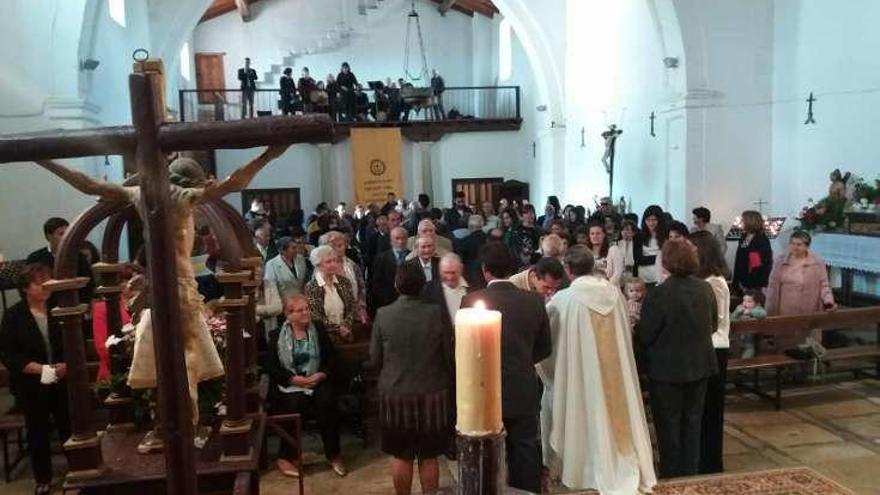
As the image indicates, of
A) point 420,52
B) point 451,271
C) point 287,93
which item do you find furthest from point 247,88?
point 451,271

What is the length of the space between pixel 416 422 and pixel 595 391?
41.6 inches

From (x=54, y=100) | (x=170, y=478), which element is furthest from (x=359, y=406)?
(x=54, y=100)

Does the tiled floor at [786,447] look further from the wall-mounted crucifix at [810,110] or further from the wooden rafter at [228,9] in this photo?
the wooden rafter at [228,9]

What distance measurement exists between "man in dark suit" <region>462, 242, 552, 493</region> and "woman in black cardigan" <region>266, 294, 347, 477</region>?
1636mm

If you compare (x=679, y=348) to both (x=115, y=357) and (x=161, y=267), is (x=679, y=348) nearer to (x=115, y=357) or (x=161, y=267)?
(x=115, y=357)

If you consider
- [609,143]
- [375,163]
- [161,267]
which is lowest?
[161,267]

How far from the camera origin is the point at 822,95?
9.97 meters

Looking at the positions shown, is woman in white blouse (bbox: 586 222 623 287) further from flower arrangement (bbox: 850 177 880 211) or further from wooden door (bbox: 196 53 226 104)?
wooden door (bbox: 196 53 226 104)

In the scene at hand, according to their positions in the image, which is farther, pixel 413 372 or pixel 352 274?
pixel 352 274

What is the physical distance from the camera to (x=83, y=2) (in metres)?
9.27

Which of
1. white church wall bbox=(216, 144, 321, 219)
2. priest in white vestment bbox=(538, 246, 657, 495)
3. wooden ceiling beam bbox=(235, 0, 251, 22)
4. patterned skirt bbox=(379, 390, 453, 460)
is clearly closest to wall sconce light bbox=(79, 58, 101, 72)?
patterned skirt bbox=(379, 390, 453, 460)

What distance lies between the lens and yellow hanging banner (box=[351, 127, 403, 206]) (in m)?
18.2

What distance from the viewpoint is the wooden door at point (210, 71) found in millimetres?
21625

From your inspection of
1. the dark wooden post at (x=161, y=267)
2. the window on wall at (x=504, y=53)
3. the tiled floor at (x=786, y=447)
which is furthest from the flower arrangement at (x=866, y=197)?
the window on wall at (x=504, y=53)
